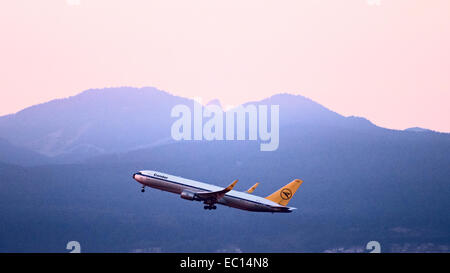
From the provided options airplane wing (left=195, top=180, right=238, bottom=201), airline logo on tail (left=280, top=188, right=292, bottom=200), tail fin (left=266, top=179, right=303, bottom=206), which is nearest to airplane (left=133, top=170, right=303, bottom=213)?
airplane wing (left=195, top=180, right=238, bottom=201)

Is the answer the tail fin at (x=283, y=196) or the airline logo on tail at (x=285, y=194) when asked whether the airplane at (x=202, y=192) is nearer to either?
the tail fin at (x=283, y=196)

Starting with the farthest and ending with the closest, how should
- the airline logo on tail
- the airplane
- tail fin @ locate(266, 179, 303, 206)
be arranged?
1. the airline logo on tail
2. tail fin @ locate(266, 179, 303, 206)
3. the airplane

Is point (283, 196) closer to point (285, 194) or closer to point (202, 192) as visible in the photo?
point (285, 194)

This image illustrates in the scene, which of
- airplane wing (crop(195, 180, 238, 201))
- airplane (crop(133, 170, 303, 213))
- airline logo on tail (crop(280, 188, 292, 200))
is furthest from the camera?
airline logo on tail (crop(280, 188, 292, 200))

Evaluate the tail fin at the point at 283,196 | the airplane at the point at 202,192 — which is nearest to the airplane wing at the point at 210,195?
the airplane at the point at 202,192

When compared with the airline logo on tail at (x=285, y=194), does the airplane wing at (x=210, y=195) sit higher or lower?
lower

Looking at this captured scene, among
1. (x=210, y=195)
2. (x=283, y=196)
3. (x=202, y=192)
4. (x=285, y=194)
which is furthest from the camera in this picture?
(x=285, y=194)

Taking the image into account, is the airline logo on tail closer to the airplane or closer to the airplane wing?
the airplane

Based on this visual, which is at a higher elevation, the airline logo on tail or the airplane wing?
the airline logo on tail

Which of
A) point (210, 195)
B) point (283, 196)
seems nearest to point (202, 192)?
point (210, 195)

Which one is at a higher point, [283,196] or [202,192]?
[283,196]

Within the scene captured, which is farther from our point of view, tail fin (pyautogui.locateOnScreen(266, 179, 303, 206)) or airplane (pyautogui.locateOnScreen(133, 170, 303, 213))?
tail fin (pyautogui.locateOnScreen(266, 179, 303, 206))
